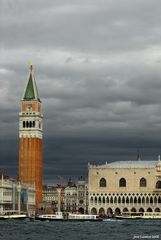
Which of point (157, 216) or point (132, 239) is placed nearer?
point (132, 239)

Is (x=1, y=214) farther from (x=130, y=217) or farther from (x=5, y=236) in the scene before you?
(x=5, y=236)

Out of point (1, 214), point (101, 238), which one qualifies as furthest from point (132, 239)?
point (1, 214)

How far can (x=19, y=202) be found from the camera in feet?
A: 655

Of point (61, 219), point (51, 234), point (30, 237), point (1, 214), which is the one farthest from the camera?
point (1, 214)

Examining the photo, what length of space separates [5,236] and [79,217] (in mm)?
70083

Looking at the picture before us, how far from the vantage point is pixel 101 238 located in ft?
319

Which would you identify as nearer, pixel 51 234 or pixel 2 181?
pixel 51 234

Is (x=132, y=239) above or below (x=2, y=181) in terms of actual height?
below

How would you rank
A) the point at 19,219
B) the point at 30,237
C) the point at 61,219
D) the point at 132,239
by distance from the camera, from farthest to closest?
the point at 19,219
the point at 61,219
the point at 30,237
the point at 132,239

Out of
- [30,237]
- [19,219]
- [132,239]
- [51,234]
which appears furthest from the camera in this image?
[19,219]

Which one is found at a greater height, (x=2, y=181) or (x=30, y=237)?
(x=2, y=181)

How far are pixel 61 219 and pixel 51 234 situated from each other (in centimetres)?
5845

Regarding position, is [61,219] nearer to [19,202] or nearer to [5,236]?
[19,202]

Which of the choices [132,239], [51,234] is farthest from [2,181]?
[132,239]
